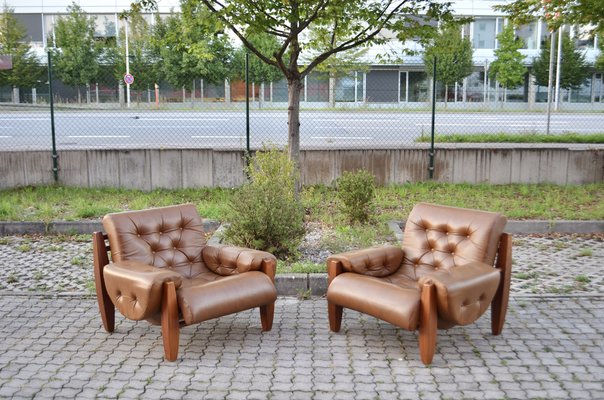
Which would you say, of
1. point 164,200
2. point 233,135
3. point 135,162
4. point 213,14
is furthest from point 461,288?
point 233,135

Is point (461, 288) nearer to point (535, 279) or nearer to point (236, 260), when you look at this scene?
point (236, 260)

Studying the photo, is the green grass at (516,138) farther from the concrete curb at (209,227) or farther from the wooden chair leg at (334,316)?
the wooden chair leg at (334,316)

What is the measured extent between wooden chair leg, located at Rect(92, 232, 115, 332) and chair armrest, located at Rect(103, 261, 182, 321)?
259mm

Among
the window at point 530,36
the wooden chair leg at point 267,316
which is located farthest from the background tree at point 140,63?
the window at point 530,36

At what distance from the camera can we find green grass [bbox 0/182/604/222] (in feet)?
33.0

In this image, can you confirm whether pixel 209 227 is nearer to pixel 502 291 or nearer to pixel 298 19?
pixel 298 19

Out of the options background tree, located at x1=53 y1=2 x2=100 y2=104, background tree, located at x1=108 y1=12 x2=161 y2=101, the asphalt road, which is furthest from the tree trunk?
background tree, located at x1=53 y1=2 x2=100 y2=104

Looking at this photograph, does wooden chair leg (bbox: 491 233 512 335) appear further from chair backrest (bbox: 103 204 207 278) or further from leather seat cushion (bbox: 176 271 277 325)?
chair backrest (bbox: 103 204 207 278)

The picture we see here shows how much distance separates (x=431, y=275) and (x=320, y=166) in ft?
24.3

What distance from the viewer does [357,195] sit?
366 inches

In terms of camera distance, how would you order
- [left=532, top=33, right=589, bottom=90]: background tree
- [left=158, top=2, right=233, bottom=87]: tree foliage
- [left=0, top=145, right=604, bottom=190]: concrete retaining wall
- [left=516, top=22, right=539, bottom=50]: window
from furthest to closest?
[left=516, top=22, right=539, bottom=50]: window → [left=532, top=33, right=589, bottom=90]: background tree → [left=0, top=145, right=604, bottom=190]: concrete retaining wall → [left=158, top=2, right=233, bottom=87]: tree foliage

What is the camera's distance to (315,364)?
5066 millimetres

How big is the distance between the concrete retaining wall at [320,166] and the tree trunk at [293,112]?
6.93 feet

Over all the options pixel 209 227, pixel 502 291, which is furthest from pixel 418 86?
pixel 502 291
